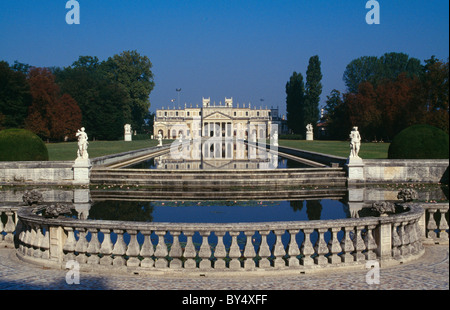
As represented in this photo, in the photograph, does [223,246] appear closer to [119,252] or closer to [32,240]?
[119,252]

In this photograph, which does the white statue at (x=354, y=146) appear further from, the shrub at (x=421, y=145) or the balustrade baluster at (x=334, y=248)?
the balustrade baluster at (x=334, y=248)

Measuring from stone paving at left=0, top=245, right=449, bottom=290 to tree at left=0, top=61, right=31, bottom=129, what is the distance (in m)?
39.1

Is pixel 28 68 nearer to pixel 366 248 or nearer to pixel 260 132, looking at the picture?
pixel 366 248

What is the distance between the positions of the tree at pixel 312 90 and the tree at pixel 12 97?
39.3 m

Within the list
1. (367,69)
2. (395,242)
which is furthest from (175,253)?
(367,69)

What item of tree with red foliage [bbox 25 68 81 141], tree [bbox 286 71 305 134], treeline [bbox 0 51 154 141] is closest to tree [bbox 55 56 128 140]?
treeline [bbox 0 51 154 141]

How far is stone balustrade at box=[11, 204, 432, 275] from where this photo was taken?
16.9ft

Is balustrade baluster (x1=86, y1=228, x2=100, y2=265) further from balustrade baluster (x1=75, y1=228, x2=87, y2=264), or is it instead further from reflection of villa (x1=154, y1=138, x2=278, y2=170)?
reflection of villa (x1=154, y1=138, x2=278, y2=170)

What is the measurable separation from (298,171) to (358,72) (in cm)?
7148

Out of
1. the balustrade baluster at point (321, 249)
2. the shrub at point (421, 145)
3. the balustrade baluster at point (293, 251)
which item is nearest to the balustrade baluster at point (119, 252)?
the balustrade baluster at point (293, 251)

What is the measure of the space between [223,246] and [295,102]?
69.7 m

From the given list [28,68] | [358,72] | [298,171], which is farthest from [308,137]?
[298,171]

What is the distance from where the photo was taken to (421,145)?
55.9ft
